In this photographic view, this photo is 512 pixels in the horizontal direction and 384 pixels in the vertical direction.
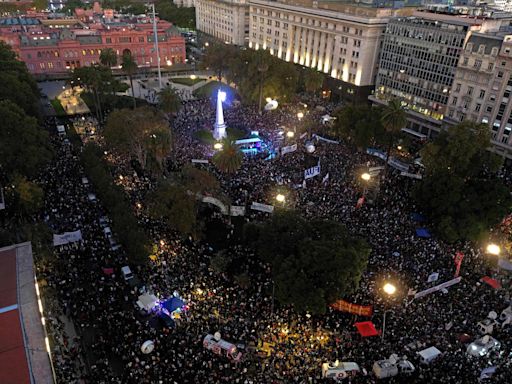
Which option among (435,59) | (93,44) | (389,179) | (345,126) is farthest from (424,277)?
(93,44)

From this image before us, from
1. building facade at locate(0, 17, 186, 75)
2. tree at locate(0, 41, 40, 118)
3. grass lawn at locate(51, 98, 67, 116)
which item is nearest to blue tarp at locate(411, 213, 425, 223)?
tree at locate(0, 41, 40, 118)

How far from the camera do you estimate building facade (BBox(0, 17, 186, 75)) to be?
9725 centimetres

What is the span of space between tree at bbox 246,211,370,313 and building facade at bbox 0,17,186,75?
294ft

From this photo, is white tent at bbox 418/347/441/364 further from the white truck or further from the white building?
the white building

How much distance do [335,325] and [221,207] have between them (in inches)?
718

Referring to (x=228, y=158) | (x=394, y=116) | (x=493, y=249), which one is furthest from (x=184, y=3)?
(x=493, y=249)

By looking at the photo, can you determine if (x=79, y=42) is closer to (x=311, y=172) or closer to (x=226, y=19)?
(x=226, y=19)

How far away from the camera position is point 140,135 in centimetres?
5016

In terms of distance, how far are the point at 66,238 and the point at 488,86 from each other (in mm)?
60173

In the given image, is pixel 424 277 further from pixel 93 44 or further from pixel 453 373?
pixel 93 44

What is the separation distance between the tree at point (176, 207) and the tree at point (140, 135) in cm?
1144

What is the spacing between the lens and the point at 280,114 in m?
77.2

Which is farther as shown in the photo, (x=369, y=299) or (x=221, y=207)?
(x=221, y=207)

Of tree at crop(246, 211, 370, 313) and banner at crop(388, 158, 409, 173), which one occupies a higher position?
tree at crop(246, 211, 370, 313)
